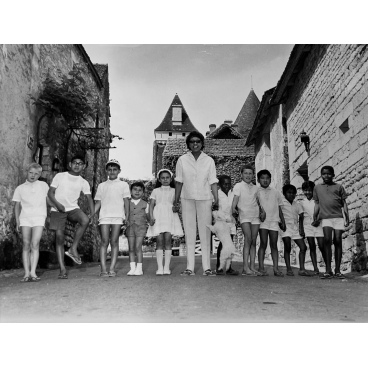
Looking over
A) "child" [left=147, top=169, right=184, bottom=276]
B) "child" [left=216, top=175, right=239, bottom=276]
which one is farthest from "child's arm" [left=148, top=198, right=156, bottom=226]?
"child" [left=216, top=175, right=239, bottom=276]

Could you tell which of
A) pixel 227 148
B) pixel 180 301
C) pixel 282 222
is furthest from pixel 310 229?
pixel 227 148

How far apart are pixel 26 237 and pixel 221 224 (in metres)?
2.02

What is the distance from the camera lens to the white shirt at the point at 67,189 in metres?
4.64

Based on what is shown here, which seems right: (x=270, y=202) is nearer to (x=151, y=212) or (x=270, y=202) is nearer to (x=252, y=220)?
(x=252, y=220)

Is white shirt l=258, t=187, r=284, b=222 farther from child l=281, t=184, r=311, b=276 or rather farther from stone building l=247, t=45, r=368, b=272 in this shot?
stone building l=247, t=45, r=368, b=272

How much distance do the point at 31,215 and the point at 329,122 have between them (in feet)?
15.1

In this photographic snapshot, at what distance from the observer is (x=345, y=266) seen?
239 inches

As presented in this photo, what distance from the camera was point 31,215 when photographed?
443 centimetres

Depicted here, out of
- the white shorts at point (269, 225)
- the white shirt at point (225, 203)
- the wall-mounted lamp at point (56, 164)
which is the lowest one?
the white shorts at point (269, 225)

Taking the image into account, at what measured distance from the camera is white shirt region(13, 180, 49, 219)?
4.45 m

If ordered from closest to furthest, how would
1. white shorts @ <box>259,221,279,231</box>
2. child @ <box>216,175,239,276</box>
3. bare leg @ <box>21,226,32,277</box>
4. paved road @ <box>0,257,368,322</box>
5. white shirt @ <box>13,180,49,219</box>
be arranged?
paved road @ <box>0,257,368,322</box> < bare leg @ <box>21,226,32,277</box> < white shirt @ <box>13,180,49,219</box> < child @ <box>216,175,239,276</box> < white shorts @ <box>259,221,279,231</box>

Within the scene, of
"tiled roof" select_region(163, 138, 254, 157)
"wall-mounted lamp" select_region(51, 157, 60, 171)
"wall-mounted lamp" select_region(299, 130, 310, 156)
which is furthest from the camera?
"tiled roof" select_region(163, 138, 254, 157)

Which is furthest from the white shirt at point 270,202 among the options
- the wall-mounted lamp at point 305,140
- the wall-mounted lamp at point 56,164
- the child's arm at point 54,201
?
the wall-mounted lamp at point 56,164

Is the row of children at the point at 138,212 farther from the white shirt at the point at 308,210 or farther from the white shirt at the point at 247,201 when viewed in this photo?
the white shirt at the point at 308,210
